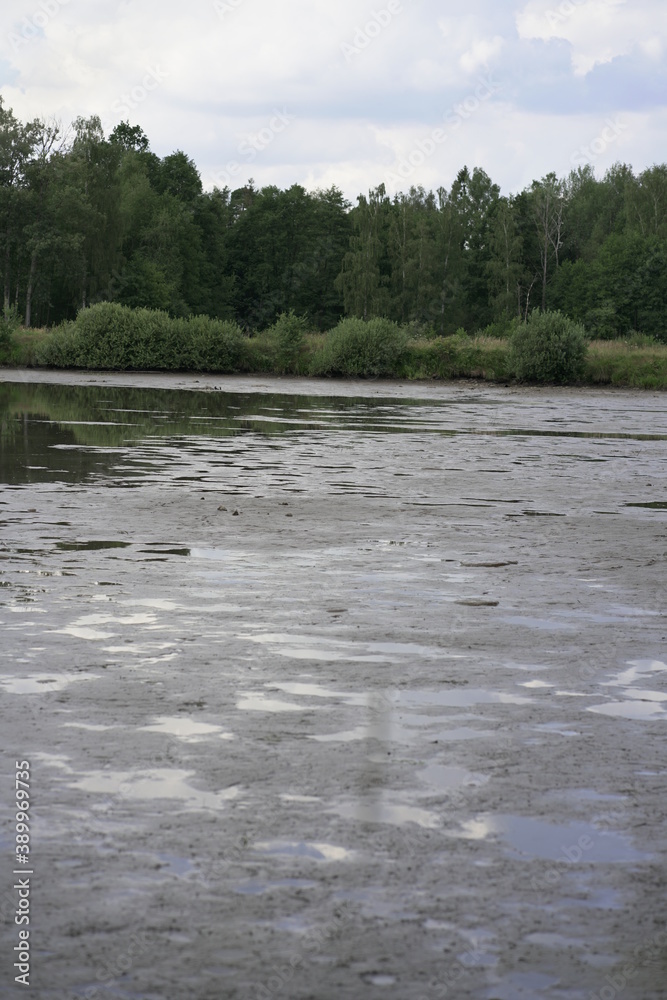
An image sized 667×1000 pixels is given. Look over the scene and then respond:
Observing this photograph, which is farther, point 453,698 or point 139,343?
point 139,343

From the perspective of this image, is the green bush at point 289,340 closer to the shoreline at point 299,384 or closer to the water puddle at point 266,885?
the shoreline at point 299,384

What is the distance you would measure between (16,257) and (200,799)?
83948mm

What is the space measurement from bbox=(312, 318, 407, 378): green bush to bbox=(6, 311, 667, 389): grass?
6cm

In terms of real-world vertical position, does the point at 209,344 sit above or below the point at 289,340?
below

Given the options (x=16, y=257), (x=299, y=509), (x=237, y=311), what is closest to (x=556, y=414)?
(x=299, y=509)

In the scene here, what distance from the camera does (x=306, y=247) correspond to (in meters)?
104

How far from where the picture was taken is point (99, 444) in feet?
68.3

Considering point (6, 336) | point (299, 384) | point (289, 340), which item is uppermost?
point (289, 340)

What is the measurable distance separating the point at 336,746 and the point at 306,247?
332ft

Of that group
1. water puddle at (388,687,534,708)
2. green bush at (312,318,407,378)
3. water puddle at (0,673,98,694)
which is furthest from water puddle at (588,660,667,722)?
green bush at (312,318,407,378)

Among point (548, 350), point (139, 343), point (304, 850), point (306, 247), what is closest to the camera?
point (304, 850)

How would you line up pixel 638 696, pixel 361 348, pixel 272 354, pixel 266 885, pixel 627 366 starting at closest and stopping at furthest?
pixel 266 885 → pixel 638 696 → pixel 627 366 → pixel 361 348 → pixel 272 354

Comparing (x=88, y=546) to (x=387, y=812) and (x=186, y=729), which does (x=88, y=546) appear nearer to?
(x=186, y=729)

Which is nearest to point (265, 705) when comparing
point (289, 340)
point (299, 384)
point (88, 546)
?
point (88, 546)
